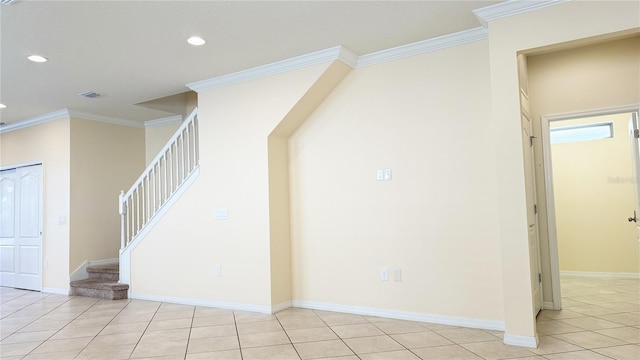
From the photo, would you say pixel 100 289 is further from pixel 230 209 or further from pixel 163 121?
pixel 163 121

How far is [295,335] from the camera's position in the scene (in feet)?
12.6

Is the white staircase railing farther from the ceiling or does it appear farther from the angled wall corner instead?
the angled wall corner

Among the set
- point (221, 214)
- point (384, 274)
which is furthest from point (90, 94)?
point (384, 274)

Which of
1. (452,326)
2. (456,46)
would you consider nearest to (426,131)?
(456,46)

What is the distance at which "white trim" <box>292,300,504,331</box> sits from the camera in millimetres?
3811

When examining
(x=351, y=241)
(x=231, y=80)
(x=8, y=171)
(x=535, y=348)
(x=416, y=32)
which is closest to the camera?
(x=535, y=348)

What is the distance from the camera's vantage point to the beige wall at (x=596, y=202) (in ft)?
19.9

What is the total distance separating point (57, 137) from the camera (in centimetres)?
664

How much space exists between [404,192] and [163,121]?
4867 millimetres

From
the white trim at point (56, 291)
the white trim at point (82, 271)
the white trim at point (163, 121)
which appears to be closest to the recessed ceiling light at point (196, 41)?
the white trim at point (163, 121)

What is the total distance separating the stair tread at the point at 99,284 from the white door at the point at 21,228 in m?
0.98

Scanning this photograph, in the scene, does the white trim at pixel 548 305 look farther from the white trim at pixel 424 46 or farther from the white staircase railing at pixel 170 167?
the white staircase railing at pixel 170 167

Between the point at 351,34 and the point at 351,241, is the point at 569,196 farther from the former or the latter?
the point at 351,34

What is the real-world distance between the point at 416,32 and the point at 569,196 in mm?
4181
